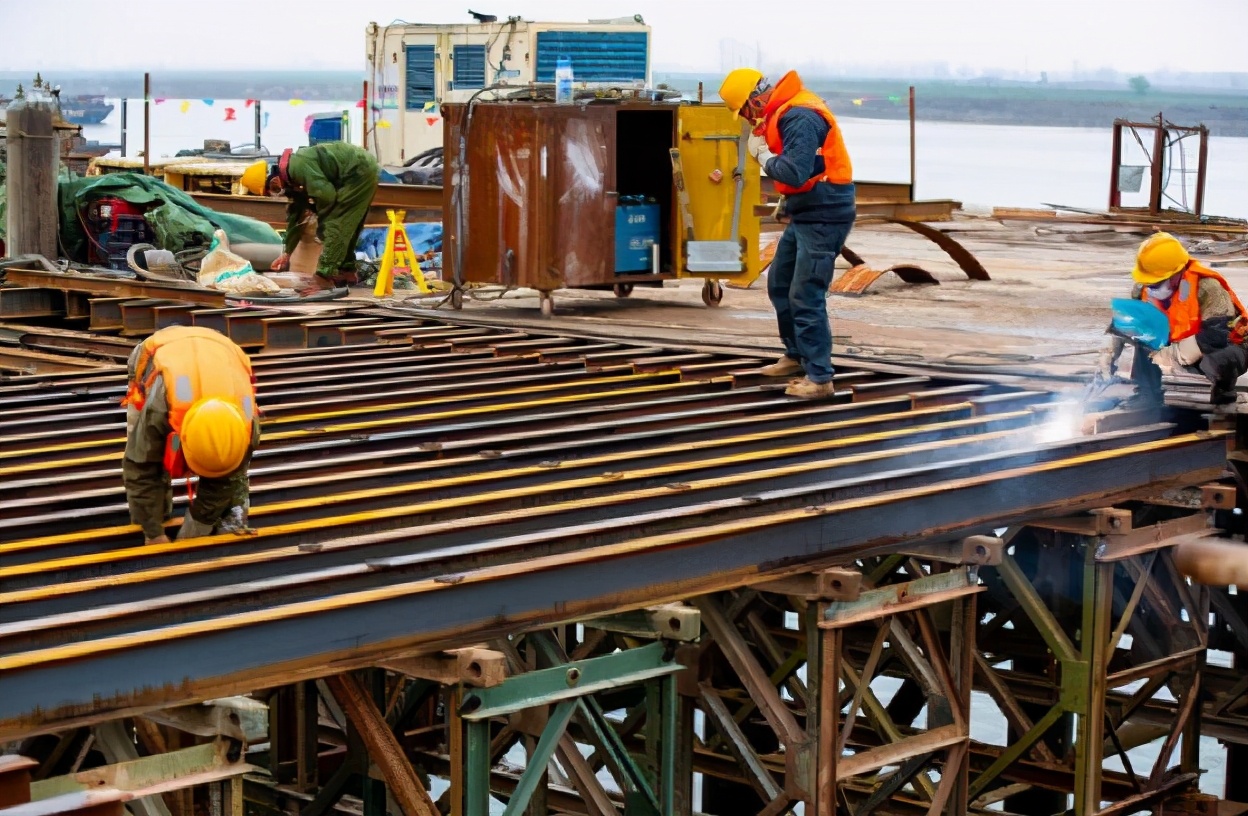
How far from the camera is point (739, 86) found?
33.0ft

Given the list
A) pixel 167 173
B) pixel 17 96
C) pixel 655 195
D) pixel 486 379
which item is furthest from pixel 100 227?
pixel 167 173

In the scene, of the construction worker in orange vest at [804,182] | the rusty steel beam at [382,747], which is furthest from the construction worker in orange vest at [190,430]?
the construction worker in orange vest at [804,182]

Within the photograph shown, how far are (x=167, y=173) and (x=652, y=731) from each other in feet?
85.2

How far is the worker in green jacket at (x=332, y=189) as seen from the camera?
51.8 ft

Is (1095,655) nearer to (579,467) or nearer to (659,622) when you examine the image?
(579,467)

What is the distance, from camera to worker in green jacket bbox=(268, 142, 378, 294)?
15.8m

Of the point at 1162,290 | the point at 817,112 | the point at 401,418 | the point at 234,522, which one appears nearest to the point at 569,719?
the point at 234,522

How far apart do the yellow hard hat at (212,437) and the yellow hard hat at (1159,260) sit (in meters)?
5.43

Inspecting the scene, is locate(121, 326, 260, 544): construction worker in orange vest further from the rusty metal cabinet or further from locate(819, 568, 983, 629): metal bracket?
the rusty metal cabinet

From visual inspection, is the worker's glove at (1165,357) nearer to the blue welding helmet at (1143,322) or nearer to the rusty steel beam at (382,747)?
the blue welding helmet at (1143,322)

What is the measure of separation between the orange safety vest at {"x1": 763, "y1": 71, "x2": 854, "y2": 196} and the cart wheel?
5.40 meters

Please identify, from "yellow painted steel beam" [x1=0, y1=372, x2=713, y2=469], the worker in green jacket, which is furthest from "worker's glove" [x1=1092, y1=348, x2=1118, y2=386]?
the worker in green jacket

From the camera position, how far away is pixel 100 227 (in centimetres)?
1933

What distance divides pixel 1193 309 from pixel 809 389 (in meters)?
2.24
